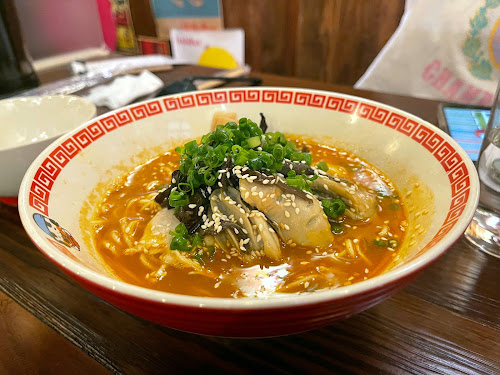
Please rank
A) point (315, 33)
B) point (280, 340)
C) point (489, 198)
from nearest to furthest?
1. point (280, 340)
2. point (489, 198)
3. point (315, 33)

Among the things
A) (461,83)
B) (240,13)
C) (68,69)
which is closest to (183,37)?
(240,13)

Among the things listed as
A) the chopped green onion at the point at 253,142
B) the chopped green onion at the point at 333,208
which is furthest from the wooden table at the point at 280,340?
the chopped green onion at the point at 253,142

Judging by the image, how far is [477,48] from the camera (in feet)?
12.6

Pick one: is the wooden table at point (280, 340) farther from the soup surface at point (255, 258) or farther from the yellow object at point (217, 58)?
the yellow object at point (217, 58)

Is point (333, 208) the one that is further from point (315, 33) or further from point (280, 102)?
point (315, 33)

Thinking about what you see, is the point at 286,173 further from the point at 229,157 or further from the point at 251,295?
the point at 251,295

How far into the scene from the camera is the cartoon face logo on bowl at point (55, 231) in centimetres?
109

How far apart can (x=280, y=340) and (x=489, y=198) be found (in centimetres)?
113

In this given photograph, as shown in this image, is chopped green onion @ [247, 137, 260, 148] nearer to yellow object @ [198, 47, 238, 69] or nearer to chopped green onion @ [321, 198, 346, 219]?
chopped green onion @ [321, 198, 346, 219]

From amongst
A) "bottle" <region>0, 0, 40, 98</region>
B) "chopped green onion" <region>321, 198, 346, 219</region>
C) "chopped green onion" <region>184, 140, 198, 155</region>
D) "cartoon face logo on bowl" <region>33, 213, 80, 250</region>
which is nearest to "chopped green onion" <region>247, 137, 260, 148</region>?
"chopped green onion" <region>184, 140, 198, 155</region>

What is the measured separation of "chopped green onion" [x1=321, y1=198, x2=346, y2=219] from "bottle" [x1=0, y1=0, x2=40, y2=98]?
9.51ft

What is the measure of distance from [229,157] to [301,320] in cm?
80

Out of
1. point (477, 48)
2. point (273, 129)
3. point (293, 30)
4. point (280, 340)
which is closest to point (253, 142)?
point (273, 129)

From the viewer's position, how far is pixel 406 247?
1.24 meters
